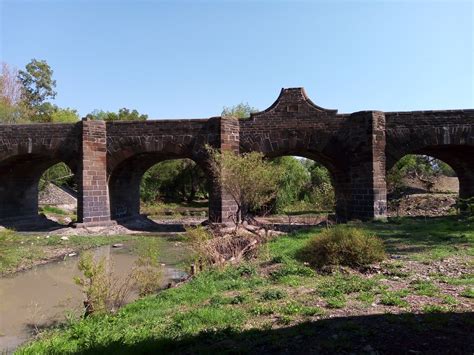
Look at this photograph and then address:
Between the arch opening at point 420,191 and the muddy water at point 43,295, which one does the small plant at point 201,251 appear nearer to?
the muddy water at point 43,295

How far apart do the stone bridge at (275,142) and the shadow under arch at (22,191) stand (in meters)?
0.64

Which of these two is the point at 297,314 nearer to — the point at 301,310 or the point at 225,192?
the point at 301,310

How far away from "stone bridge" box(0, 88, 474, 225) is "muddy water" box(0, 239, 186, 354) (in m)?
A: 5.80

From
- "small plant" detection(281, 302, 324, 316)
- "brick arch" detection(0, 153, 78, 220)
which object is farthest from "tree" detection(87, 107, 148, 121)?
"small plant" detection(281, 302, 324, 316)

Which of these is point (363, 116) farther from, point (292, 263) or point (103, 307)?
point (103, 307)

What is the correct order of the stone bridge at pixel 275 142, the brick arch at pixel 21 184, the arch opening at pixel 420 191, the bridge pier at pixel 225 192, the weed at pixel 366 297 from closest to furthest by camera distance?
the weed at pixel 366 297 < the stone bridge at pixel 275 142 < the bridge pier at pixel 225 192 < the brick arch at pixel 21 184 < the arch opening at pixel 420 191

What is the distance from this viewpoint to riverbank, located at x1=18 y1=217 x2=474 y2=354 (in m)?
4.19

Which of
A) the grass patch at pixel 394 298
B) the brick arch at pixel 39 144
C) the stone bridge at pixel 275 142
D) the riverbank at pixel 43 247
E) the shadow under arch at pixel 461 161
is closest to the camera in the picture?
the grass patch at pixel 394 298

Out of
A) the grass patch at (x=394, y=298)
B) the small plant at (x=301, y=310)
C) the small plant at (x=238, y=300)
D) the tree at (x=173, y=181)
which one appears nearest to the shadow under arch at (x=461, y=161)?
the grass patch at (x=394, y=298)

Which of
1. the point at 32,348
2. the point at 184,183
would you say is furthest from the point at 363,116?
the point at 184,183

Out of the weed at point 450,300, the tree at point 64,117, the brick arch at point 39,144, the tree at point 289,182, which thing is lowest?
the weed at point 450,300

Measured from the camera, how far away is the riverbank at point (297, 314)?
4188 mm

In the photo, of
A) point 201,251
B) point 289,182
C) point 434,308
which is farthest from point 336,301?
point 289,182

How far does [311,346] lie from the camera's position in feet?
13.3
